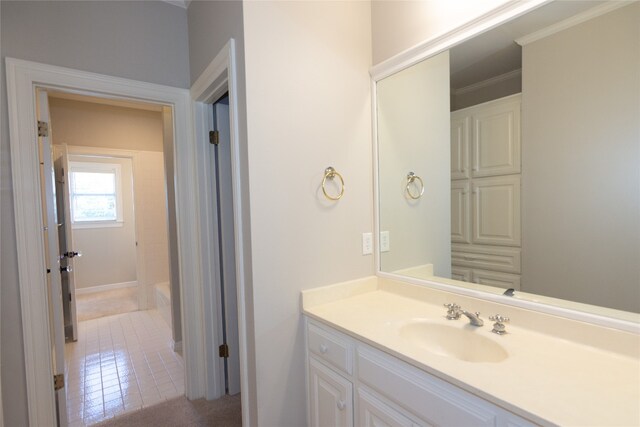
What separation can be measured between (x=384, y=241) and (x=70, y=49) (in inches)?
80.0

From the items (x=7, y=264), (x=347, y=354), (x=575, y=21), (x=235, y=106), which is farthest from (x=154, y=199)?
(x=575, y=21)

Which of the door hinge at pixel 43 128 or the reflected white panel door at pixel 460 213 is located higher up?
the door hinge at pixel 43 128

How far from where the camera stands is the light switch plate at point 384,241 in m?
1.80

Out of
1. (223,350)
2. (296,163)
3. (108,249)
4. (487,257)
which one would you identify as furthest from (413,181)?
(108,249)

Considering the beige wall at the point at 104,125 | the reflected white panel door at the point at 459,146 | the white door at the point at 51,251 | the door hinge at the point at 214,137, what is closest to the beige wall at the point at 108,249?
the beige wall at the point at 104,125

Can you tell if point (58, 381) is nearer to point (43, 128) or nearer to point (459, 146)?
point (43, 128)

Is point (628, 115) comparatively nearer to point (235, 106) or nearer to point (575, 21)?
point (575, 21)

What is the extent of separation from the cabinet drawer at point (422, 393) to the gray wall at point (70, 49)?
5.73ft

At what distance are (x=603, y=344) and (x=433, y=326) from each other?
0.54 meters

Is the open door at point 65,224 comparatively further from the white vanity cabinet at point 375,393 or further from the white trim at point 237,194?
the white vanity cabinet at point 375,393

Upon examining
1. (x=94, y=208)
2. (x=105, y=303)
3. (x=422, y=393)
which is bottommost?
(x=105, y=303)

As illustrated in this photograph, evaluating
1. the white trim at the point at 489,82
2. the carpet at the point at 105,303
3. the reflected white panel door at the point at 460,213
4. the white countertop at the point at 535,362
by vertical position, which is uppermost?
the white trim at the point at 489,82

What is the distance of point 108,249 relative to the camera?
520cm

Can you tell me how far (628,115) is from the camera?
99 centimetres
